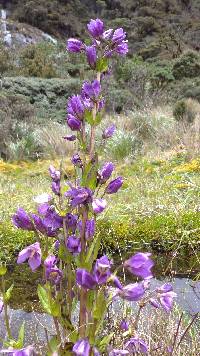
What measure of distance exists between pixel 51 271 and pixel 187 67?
18379 mm

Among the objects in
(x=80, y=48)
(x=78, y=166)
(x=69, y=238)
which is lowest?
(x=69, y=238)

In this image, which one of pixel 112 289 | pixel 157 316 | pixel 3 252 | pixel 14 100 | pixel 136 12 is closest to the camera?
pixel 112 289

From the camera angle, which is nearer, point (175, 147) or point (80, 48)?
point (80, 48)

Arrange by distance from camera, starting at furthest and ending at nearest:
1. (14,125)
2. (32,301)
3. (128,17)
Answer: (128,17) < (14,125) < (32,301)

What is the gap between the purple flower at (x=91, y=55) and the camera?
126cm

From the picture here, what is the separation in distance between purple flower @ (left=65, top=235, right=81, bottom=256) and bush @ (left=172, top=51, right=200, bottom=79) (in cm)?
1821

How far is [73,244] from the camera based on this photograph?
46.7 inches

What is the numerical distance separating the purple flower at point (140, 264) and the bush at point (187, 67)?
59.9 feet

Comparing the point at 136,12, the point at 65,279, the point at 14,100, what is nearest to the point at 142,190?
the point at 65,279

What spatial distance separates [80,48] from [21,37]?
2578 cm

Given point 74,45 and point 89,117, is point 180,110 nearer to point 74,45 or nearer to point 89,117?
point 74,45

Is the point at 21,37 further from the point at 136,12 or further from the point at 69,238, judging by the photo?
the point at 69,238

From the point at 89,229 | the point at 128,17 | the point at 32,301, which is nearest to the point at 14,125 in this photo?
the point at 32,301

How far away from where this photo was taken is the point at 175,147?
823 cm
